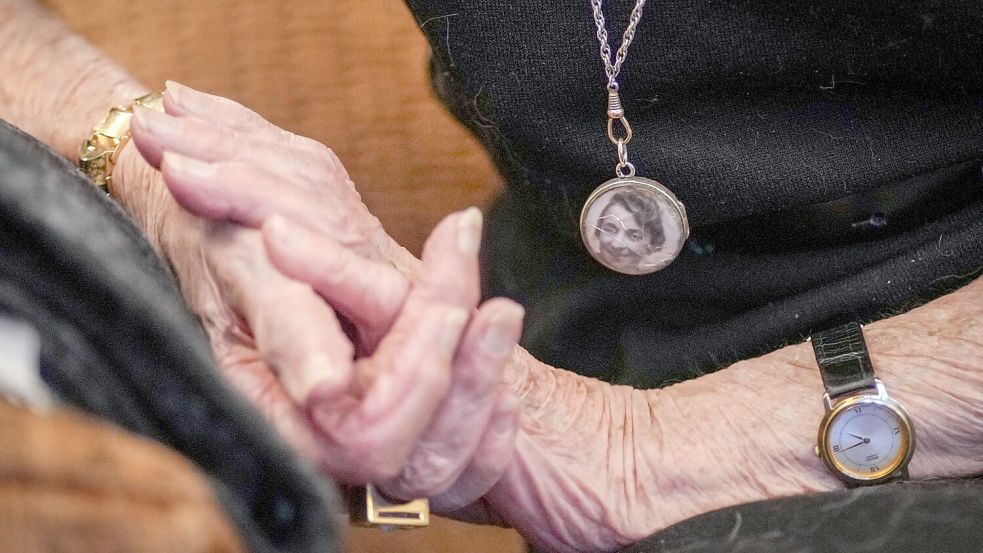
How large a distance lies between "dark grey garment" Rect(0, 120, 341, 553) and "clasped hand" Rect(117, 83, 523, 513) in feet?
0.23

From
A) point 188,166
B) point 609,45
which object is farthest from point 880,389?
point 188,166

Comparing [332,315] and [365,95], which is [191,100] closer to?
[332,315]

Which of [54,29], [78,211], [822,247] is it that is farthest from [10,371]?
[54,29]

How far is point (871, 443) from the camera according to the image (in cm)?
65

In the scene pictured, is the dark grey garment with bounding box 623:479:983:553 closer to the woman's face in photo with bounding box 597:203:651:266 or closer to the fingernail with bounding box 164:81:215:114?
the woman's face in photo with bounding box 597:203:651:266

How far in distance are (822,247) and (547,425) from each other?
0.97 feet

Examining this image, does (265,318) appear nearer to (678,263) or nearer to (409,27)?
(678,263)

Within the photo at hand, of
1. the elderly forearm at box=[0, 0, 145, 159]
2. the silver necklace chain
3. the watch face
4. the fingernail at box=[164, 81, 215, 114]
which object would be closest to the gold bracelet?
the elderly forearm at box=[0, 0, 145, 159]

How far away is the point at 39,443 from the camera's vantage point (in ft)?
0.85

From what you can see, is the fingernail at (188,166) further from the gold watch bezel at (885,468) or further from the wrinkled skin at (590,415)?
the gold watch bezel at (885,468)

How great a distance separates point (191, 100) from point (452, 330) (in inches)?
11.0

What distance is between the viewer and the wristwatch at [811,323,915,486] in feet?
2.13

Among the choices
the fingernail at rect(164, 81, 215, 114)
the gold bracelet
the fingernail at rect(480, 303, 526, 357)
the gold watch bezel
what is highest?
the gold bracelet

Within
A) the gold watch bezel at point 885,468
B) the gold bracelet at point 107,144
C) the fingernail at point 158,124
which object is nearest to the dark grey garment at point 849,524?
the gold watch bezel at point 885,468
